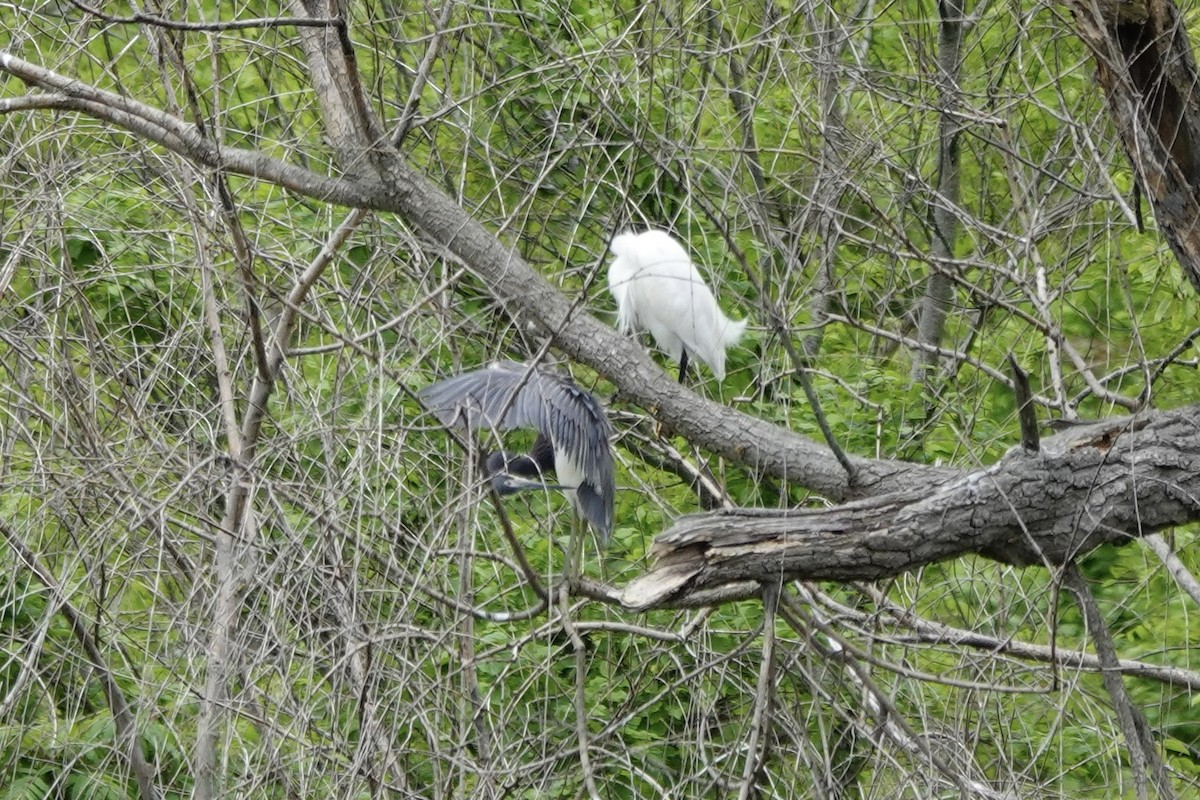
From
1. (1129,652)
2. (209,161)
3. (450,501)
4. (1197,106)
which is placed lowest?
(1129,652)

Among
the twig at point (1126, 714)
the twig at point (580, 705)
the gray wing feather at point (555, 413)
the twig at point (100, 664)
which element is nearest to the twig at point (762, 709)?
the twig at point (580, 705)

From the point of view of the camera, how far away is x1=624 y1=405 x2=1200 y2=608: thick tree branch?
295cm

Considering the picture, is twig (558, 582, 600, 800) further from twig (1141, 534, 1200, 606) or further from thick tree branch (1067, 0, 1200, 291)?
twig (1141, 534, 1200, 606)

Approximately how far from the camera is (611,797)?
457cm

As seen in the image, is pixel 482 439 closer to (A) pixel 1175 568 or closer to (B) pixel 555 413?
(B) pixel 555 413

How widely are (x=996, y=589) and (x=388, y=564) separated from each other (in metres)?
1.73

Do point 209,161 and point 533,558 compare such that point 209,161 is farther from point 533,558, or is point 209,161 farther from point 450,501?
point 533,558

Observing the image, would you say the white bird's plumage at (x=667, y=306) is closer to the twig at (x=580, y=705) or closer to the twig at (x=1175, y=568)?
the twig at (x=1175, y=568)

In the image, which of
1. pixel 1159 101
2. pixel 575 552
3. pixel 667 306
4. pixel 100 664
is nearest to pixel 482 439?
pixel 575 552

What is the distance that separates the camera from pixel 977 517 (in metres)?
3.01

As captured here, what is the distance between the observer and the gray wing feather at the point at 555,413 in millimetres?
3592

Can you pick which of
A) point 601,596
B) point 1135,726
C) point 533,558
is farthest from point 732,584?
point 533,558

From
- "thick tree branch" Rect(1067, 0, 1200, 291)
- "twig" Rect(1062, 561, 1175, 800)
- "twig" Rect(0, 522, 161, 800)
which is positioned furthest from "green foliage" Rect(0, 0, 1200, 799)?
"thick tree branch" Rect(1067, 0, 1200, 291)

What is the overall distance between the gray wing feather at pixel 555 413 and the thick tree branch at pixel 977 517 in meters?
0.69
